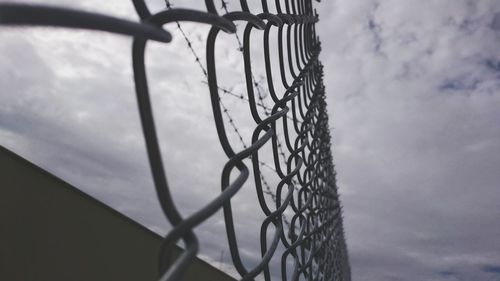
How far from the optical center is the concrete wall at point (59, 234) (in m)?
2.19

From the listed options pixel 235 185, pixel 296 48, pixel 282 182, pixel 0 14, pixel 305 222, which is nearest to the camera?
pixel 0 14

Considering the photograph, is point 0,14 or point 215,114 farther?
point 215,114

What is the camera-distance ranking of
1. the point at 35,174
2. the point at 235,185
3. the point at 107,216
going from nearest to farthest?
A: 1. the point at 235,185
2. the point at 35,174
3. the point at 107,216

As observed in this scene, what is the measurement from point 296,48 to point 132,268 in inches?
83.5

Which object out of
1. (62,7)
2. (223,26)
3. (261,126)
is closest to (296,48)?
(261,126)

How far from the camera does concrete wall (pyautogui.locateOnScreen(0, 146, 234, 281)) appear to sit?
86.3 inches

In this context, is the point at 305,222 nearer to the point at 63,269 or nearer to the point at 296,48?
the point at 296,48

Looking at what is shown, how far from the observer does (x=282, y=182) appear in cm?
94

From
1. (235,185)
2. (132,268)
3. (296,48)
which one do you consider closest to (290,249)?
(235,185)

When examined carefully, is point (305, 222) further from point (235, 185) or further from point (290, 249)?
point (235, 185)

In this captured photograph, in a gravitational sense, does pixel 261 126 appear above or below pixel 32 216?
above

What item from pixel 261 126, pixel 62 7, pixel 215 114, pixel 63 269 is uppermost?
pixel 261 126

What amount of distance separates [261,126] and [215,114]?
22cm

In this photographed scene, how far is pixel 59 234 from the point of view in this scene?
2.39 metres
